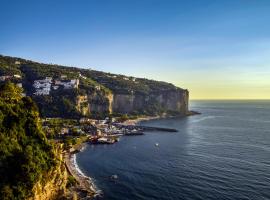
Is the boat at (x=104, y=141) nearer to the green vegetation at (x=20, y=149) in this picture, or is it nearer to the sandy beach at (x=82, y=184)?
the sandy beach at (x=82, y=184)

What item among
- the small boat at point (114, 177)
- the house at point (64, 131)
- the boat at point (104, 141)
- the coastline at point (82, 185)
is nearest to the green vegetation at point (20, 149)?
the coastline at point (82, 185)

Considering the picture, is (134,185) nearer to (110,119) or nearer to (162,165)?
(162,165)

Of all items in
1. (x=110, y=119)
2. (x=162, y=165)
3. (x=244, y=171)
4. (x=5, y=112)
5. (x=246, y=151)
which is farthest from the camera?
(x=110, y=119)

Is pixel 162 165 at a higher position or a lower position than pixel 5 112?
lower

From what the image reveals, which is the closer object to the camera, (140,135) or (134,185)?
Result: (134,185)

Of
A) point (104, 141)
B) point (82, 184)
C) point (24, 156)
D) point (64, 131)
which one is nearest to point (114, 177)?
point (82, 184)

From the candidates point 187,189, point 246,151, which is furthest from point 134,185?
point 246,151

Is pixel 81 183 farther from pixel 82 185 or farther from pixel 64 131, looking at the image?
pixel 64 131
